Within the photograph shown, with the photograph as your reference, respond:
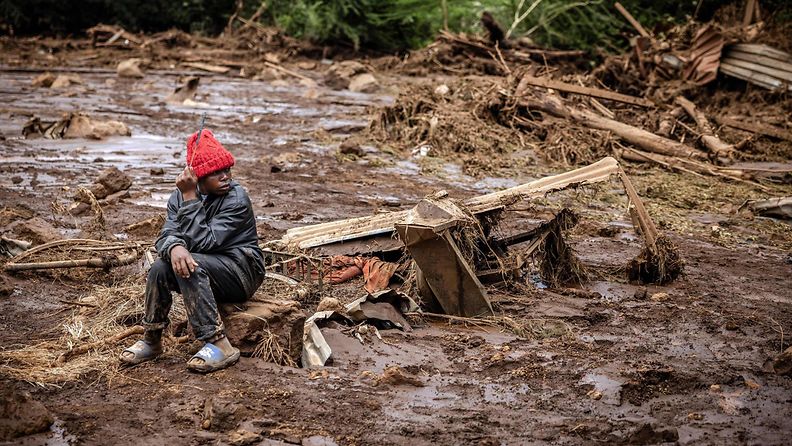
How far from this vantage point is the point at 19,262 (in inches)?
267

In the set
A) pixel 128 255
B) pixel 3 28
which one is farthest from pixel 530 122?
pixel 3 28

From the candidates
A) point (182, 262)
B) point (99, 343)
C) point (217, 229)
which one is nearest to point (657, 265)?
point (217, 229)

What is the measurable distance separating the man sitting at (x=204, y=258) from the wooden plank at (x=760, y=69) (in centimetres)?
1337

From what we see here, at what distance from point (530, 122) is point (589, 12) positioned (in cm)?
1070

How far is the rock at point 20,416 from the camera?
13.4 ft

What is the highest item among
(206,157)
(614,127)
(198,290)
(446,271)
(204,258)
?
(206,157)

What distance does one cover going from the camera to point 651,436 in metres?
4.20

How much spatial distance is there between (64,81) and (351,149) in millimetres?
10302

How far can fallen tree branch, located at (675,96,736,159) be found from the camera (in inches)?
501

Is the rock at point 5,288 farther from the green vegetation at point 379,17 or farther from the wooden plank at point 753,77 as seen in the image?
the green vegetation at point 379,17

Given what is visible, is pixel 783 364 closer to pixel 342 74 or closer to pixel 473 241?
pixel 473 241

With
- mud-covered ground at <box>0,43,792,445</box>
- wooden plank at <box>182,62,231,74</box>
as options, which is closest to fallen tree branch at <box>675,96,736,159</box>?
mud-covered ground at <box>0,43,792,445</box>

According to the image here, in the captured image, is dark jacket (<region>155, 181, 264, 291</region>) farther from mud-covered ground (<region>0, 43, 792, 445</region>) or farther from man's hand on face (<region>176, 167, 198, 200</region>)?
mud-covered ground (<region>0, 43, 792, 445</region>)

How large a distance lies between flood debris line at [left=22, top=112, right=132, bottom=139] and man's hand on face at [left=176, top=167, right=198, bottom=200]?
29.9 ft
